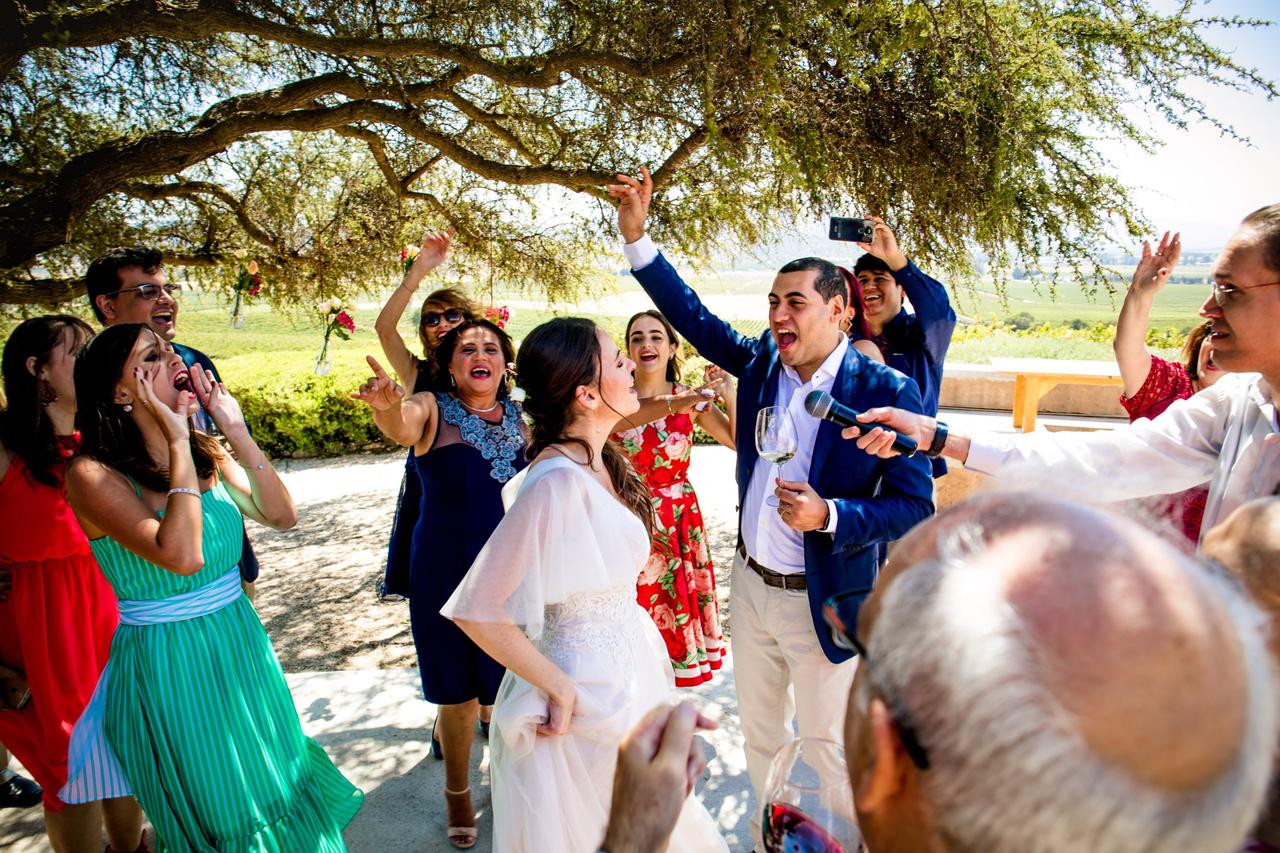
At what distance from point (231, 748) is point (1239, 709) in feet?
9.04

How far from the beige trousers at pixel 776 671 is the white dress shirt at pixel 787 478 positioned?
12cm

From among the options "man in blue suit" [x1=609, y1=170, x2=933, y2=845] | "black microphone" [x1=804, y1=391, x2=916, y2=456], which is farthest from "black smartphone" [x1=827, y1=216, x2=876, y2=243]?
"black microphone" [x1=804, y1=391, x2=916, y2=456]

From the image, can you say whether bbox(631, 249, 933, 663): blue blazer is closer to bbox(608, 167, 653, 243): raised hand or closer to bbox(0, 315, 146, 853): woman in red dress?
bbox(608, 167, 653, 243): raised hand

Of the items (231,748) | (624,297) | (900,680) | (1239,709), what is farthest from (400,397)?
(624,297)

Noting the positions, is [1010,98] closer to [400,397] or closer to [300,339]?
[400,397]

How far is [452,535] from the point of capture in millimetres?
3496

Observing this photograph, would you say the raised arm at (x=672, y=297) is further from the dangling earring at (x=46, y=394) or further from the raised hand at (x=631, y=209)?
the dangling earring at (x=46, y=394)

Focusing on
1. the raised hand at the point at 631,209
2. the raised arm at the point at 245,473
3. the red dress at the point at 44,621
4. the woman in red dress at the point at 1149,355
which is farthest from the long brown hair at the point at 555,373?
the woman in red dress at the point at 1149,355

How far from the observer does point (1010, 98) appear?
3.89 m

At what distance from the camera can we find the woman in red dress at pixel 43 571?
10.3 feet

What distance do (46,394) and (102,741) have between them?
1.55 meters

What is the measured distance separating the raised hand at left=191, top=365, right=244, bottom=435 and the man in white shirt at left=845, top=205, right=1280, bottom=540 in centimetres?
228

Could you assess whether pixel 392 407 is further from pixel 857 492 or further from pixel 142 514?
pixel 857 492

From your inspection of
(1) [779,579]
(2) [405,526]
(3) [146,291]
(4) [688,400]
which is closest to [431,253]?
(3) [146,291]
